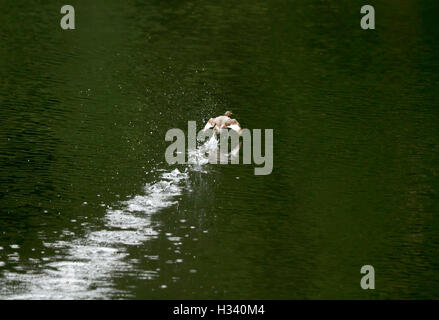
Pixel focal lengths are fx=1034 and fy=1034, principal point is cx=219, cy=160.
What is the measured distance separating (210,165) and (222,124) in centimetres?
211

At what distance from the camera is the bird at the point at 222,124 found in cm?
2492

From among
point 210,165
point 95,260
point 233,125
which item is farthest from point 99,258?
point 233,125

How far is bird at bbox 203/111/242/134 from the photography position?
24.9 metres

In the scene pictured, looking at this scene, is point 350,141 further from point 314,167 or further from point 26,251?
point 26,251

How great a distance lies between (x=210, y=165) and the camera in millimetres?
23156

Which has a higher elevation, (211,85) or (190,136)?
(211,85)

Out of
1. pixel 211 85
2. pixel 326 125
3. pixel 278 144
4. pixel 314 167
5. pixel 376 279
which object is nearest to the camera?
pixel 376 279

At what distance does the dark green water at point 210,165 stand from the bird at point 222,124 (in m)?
1.04

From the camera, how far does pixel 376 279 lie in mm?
18062

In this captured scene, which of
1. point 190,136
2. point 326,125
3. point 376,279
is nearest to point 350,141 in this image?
point 326,125

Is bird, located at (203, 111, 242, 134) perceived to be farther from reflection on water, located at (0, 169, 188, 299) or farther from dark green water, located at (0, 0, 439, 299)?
reflection on water, located at (0, 169, 188, 299)

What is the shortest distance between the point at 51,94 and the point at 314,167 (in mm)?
8362

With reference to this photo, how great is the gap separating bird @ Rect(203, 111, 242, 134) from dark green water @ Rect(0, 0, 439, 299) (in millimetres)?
1044

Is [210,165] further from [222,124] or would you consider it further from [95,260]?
[95,260]
